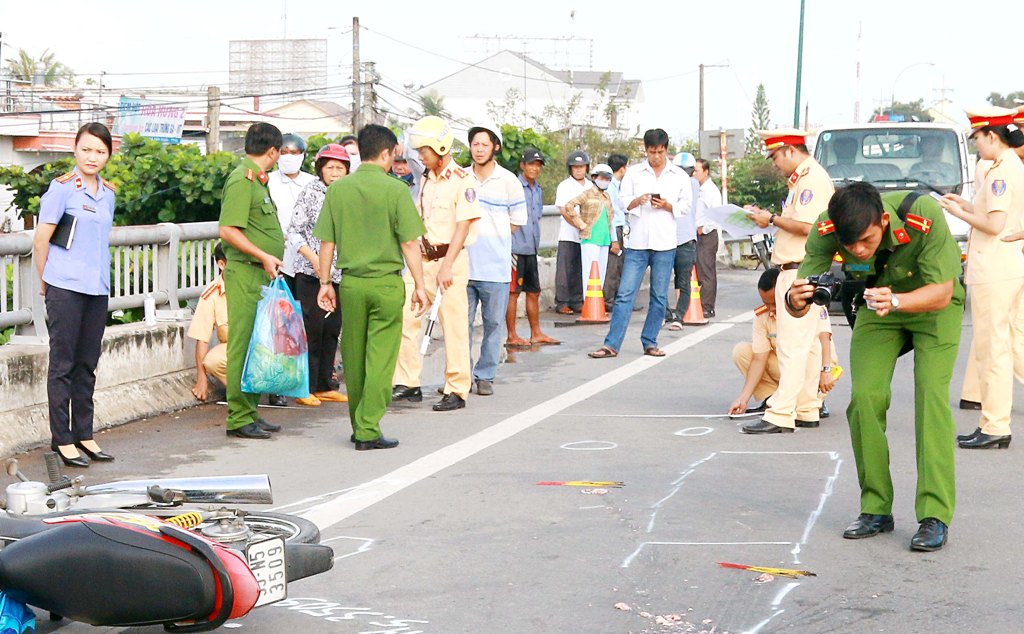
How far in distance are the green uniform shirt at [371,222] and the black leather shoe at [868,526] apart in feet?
11.3

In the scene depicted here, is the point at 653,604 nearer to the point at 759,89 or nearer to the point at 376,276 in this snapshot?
the point at 376,276

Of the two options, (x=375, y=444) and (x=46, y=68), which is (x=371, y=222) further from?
(x=46, y=68)

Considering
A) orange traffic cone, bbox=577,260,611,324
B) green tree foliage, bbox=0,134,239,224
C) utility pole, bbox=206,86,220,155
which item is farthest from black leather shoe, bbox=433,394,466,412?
utility pole, bbox=206,86,220,155

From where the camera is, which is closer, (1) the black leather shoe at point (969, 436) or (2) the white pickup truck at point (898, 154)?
(1) the black leather shoe at point (969, 436)

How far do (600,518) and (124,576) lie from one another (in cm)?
290

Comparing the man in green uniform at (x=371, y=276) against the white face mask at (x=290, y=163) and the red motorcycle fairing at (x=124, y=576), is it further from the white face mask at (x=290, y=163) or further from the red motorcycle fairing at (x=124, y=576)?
the red motorcycle fairing at (x=124, y=576)

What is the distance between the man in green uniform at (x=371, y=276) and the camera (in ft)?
27.9

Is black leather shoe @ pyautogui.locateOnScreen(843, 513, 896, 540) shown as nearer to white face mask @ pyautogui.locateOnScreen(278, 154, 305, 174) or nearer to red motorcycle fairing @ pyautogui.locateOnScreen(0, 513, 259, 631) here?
red motorcycle fairing @ pyautogui.locateOnScreen(0, 513, 259, 631)

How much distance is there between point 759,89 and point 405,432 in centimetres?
13834

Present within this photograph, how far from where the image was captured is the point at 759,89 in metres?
143

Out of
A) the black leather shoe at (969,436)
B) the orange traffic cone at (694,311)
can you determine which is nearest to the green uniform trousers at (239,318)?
the black leather shoe at (969,436)

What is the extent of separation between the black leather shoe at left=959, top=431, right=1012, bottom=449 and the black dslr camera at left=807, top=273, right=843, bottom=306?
289 cm

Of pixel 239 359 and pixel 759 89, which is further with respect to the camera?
pixel 759 89

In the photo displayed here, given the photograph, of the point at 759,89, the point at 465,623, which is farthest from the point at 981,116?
the point at 759,89
